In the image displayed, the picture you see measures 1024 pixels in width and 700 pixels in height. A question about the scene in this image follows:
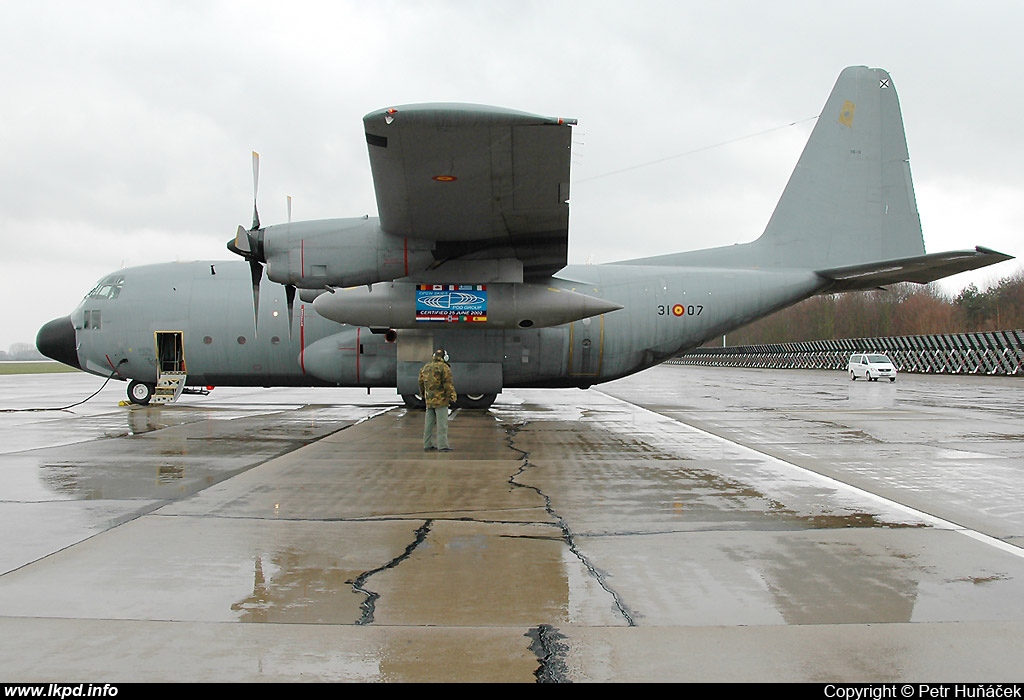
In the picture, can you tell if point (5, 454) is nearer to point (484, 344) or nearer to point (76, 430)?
point (76, 430)

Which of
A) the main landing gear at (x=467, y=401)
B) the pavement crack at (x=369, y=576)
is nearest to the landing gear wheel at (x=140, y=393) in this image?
the main landing gear at (x=467, y=401)

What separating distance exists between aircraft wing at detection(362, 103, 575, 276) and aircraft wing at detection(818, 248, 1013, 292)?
273 inches

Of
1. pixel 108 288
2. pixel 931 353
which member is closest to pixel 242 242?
pixel 108 288

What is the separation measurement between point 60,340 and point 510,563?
59.6 ft

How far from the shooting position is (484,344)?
55.0ft

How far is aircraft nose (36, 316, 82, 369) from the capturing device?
63.6ft

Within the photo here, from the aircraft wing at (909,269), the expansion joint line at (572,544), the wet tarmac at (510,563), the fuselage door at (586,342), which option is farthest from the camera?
the fuselage door at (586,342)

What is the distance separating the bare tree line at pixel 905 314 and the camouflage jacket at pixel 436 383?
54.7 m

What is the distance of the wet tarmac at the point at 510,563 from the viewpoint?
11.7 ft

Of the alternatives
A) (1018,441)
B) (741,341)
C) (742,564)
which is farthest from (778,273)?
(741,341)

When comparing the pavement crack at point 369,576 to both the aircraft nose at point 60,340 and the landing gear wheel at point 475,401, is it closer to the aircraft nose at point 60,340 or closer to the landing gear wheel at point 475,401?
the landing gear wheel at point 475,401

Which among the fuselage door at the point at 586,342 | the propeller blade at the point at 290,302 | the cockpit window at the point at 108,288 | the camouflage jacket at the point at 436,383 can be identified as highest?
the cockpit window at the point at 108,288

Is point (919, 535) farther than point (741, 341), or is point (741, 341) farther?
point (741, 341)
